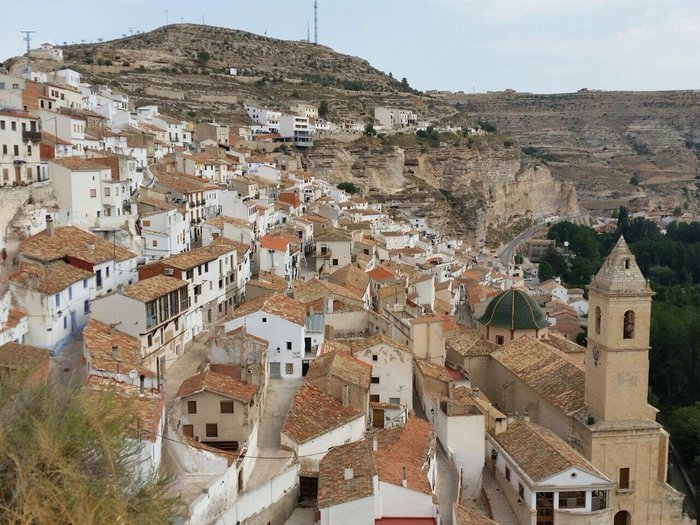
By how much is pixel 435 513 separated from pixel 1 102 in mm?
33282

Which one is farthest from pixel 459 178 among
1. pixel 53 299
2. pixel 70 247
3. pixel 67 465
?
pixel 67 465

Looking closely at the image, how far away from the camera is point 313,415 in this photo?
826 inches

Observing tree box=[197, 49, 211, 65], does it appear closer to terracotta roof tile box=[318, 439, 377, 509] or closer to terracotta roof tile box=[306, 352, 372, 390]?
terracotta roof tile box=[306, 352, 372, 390]

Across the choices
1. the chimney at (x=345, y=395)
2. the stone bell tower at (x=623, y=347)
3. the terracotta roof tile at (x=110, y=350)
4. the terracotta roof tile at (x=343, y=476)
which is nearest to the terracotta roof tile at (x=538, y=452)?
the stone bell tower at (x=623, y=347)

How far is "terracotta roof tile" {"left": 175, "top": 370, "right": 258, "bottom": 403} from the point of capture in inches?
752

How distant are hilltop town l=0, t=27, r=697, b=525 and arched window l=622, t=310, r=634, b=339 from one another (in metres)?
0.07

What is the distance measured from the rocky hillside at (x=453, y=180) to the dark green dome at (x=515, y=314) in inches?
2041

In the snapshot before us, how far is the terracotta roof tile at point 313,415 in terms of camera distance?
65.5 feet

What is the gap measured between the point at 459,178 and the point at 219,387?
3344 inches

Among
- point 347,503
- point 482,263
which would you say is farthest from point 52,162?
point 482,263

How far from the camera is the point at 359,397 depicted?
22594mm

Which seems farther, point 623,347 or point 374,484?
point 623,347

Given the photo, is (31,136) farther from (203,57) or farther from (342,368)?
(203,57)

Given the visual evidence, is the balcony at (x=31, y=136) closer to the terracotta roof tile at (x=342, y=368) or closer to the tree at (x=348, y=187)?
the terracotta roof tile at (x=342, y=368)
